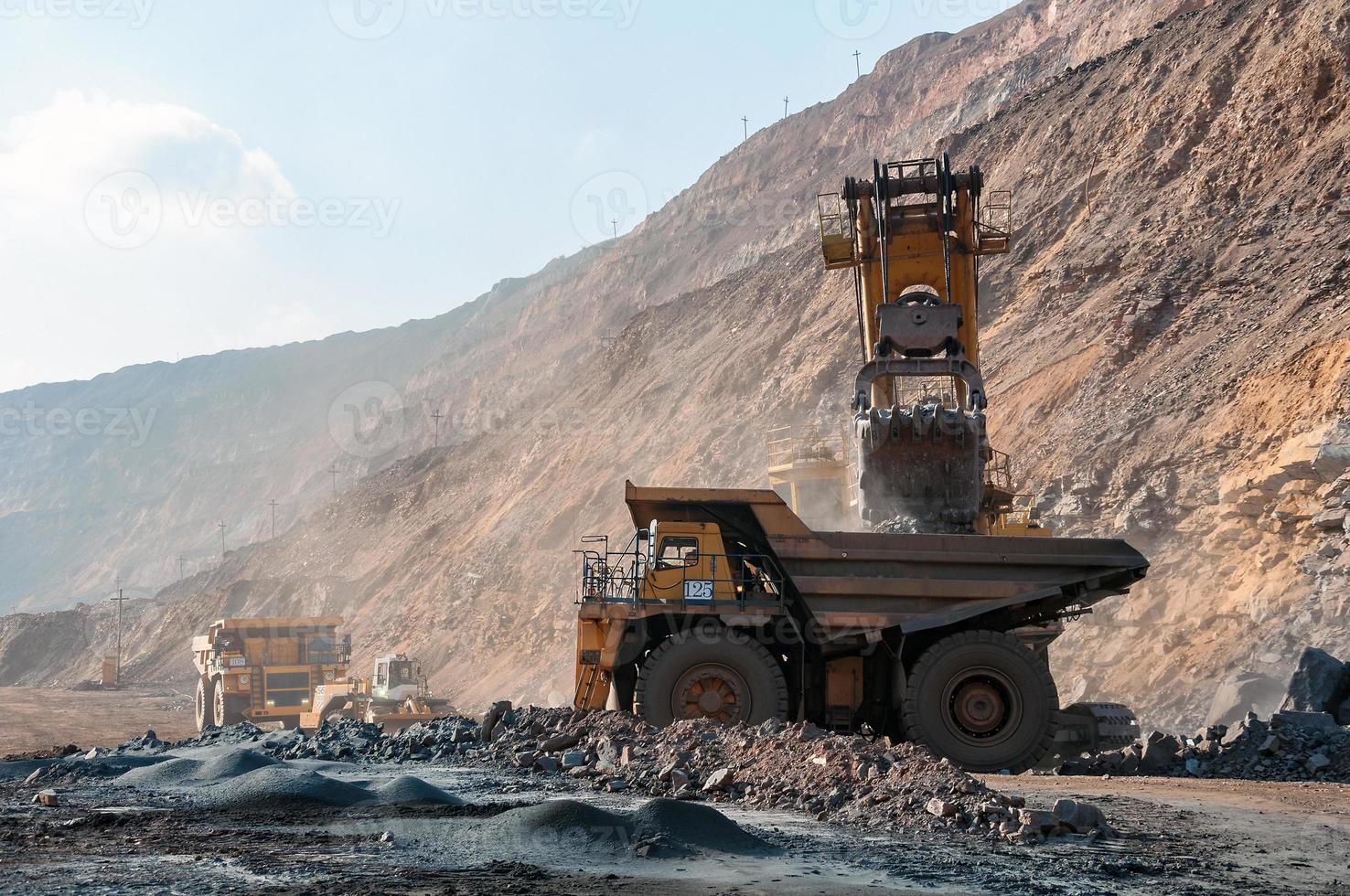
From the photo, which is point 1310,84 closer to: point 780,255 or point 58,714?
point 780,255

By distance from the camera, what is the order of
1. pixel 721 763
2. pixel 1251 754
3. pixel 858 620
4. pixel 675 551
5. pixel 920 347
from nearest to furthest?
pixel 721 763 → pixel 1251 754 → pixel 858 620 → pixel 675 551 → pixel 920 347

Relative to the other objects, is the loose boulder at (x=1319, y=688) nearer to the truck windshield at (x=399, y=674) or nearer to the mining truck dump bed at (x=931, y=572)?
the mining truck dump bed at (x=931, y=572)

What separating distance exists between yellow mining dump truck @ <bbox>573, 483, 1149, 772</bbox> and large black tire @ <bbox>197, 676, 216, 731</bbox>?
72.4 feet

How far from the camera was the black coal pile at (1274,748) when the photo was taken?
1207 centimetres

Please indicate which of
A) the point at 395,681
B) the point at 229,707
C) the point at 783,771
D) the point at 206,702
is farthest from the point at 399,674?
the point at 783,771

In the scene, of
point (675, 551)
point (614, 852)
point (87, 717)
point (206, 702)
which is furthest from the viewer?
point (87, 717)

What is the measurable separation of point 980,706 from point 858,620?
157cm

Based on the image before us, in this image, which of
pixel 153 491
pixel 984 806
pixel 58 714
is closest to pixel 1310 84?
pixel 984 806

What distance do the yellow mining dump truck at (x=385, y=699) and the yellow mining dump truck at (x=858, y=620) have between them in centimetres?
1455

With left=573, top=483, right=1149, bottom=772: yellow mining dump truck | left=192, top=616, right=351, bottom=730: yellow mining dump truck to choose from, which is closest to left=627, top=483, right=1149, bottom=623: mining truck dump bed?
left=573, top=483, right=1149, bottom=772: yellow mining dump truck

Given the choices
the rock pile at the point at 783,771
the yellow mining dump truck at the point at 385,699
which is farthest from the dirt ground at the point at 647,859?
the yellow mining dump truck at the point at 385,699

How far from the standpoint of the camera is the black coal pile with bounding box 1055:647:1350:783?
12.1 m

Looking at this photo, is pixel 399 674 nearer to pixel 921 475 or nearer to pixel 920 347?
pixel 920 347

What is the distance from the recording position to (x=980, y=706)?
13.2 metres
